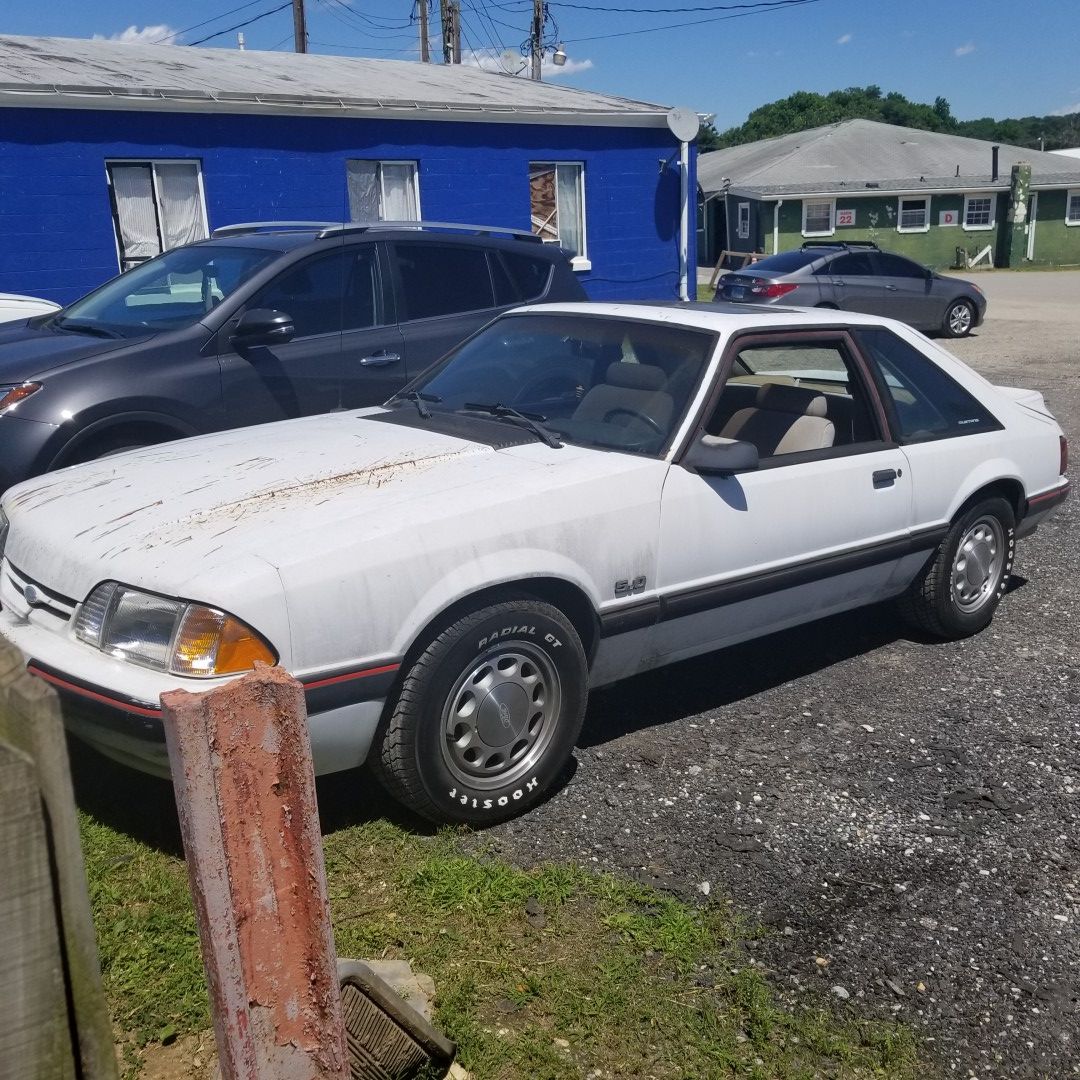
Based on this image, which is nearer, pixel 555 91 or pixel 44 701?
pixel 44 701

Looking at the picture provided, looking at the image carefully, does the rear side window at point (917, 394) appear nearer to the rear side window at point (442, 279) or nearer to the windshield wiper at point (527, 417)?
the windshield wiper at point (527, 417)

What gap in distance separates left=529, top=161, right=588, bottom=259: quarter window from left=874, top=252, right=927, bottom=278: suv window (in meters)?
5.41

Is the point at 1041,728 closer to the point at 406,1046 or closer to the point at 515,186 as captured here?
the point at 406,1046

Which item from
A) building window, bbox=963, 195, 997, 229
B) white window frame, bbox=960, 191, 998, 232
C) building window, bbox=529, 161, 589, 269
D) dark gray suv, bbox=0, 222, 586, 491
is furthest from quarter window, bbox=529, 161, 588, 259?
building window, bbox=963, 195, 997, 229

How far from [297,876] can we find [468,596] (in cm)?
175

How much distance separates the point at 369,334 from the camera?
6645 millimetres

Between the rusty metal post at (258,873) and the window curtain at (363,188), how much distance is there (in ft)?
44.1

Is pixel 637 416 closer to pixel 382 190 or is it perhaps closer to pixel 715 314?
pixel 715 314

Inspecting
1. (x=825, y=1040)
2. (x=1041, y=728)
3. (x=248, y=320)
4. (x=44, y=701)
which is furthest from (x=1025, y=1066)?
(x=248, y=320)

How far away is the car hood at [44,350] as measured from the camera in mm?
5750

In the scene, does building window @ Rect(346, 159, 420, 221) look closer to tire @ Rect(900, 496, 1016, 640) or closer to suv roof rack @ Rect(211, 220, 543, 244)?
suv roof rack @ Rect(211, 220, 543, 244)

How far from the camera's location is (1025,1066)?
9.00ft

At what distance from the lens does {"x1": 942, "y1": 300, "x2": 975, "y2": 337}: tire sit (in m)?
18.9

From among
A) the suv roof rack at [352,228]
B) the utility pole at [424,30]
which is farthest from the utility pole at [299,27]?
the suv roof rack at [352,228]
